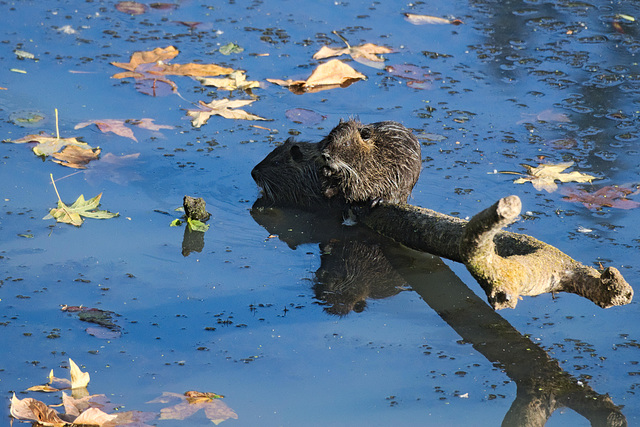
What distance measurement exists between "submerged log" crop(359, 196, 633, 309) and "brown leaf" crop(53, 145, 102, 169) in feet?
6.98

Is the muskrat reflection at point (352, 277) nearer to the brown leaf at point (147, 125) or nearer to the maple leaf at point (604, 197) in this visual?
the maple leaf at point (604, 197)

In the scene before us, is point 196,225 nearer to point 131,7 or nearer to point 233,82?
point 233,82

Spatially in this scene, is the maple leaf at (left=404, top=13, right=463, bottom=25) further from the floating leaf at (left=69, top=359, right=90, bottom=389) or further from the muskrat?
the floating leaf at (left=69, top=359, right=90, bottom=389)

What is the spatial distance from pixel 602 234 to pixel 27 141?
357 cm

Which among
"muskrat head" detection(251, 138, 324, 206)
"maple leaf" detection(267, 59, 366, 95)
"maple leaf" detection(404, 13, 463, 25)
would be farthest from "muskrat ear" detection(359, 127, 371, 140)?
"maple leaf" detection(404, 13, 463, 25)

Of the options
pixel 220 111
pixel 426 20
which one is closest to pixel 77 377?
pixel 220 111

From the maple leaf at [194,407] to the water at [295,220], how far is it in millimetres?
37

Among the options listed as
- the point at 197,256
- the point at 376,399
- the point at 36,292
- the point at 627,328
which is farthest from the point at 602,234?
the point at 36,292

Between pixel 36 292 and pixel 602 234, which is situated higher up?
pixel 602 234

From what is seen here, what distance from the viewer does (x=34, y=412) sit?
2699mm

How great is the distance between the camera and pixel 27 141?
496cm

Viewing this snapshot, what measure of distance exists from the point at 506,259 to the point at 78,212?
7.88 feet

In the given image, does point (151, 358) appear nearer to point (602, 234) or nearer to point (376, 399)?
point (376, 399)

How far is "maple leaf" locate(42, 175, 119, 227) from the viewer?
4172mm
